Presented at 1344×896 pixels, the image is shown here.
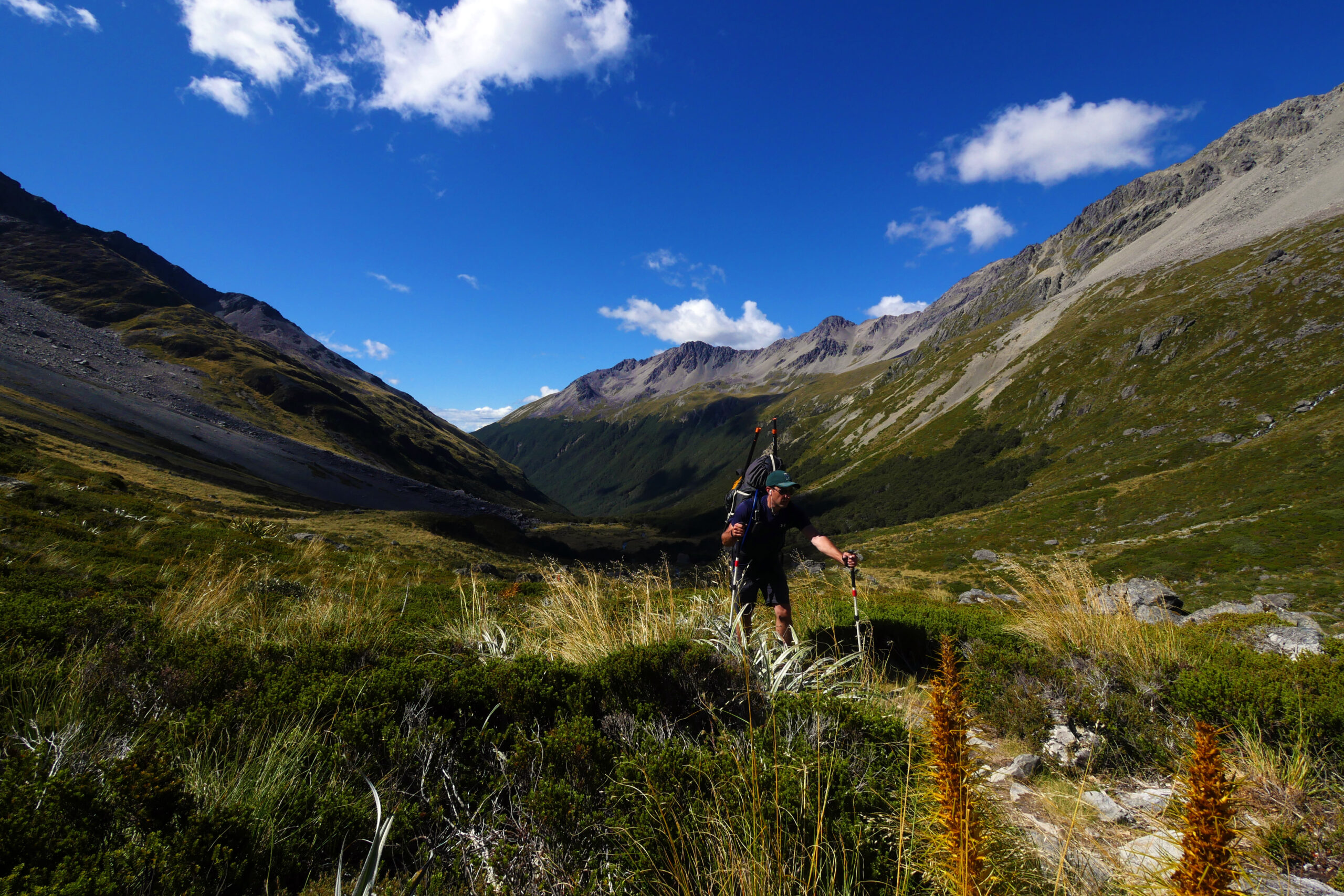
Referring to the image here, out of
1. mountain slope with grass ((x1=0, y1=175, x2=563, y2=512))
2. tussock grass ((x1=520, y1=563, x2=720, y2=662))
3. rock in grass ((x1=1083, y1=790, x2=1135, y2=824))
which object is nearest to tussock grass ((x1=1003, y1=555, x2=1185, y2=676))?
rock in grass ((x1=1083, y1=790, x2=1135, y2=824))

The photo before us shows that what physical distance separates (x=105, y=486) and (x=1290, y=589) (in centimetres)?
6284

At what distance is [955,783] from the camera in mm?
1817

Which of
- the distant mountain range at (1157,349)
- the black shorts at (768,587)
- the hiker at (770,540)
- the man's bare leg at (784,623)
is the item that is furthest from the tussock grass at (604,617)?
the distant mountain range at (1157,349)

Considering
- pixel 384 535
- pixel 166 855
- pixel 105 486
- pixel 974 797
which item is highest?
pixel 974 797

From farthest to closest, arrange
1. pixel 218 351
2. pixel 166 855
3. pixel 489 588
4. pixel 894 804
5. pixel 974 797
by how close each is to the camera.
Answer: pixel 218 351, pixel 489 588, pixel 894 804, pixel 166 855, pixel 974 797

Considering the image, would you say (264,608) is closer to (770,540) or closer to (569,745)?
(569,745)

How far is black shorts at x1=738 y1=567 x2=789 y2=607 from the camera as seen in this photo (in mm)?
7055

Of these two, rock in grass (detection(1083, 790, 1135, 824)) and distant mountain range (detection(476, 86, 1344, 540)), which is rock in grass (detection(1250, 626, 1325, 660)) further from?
distant mountain range (detection(476, 86, 1344, 540))

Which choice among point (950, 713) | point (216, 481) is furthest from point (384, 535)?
point (950, 713)

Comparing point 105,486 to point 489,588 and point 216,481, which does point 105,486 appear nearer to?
point 489,588

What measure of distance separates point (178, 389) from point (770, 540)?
10238cm

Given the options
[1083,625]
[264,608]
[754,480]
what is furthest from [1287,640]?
[264,608]

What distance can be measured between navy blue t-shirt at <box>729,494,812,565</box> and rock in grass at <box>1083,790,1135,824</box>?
3610 mm

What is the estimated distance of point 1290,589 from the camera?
34344mm
